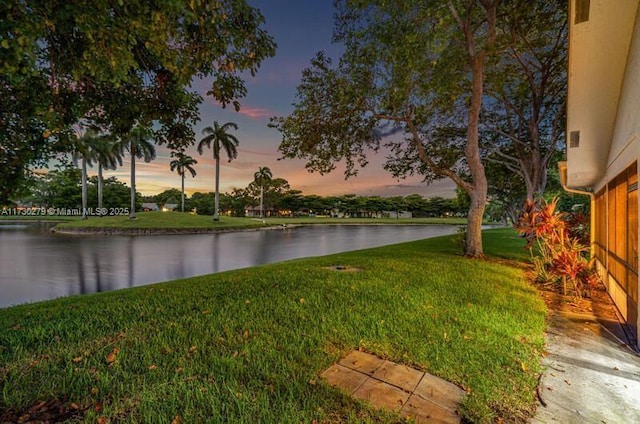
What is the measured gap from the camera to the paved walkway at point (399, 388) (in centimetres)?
234

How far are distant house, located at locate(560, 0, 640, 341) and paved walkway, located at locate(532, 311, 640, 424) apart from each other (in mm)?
586

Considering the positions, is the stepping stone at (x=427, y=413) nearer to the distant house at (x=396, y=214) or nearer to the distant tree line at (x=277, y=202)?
the distant tree line at (x=277, y=202)

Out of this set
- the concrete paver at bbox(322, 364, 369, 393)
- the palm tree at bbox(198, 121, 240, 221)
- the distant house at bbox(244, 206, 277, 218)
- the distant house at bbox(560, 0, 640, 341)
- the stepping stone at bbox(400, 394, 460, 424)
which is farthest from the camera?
the distant house at bbox(244, 206, 277, 218)

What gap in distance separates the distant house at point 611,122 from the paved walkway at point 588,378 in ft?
1.92

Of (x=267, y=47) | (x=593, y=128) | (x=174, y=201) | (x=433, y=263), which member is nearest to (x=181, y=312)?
(x=267, y=47)

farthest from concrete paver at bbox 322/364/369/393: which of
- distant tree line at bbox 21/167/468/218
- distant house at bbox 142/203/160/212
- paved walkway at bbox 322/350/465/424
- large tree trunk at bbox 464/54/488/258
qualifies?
distant house at bbox 142/203/160/212

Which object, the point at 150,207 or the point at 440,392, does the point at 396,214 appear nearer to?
the point at 150,207

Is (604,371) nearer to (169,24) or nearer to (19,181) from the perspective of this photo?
(169,24)

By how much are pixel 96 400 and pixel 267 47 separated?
405 cm

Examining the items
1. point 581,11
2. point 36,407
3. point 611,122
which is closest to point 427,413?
point 36,407

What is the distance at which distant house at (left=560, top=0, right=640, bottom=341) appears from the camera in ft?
14.3

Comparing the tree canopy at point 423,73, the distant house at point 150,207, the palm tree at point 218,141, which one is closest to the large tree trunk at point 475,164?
the tree canopy at point 423,73

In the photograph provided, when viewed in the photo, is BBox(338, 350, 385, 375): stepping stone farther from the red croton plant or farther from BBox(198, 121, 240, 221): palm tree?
BBox(198, 121, 240, 221): palm tree

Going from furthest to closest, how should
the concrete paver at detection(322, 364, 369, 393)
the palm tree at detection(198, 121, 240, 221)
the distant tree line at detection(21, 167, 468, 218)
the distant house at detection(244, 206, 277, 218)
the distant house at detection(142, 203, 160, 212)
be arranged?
the distant house at detection(244, 206, 277, 218) → the distant house at detection(142, 203, 160, 212) → the distant tree line at detection(21, 167, 468, 218) → the palm tree at detection(198, 121, 240, 221) → the concrete paver at detection(322, 364, 369, 393)
